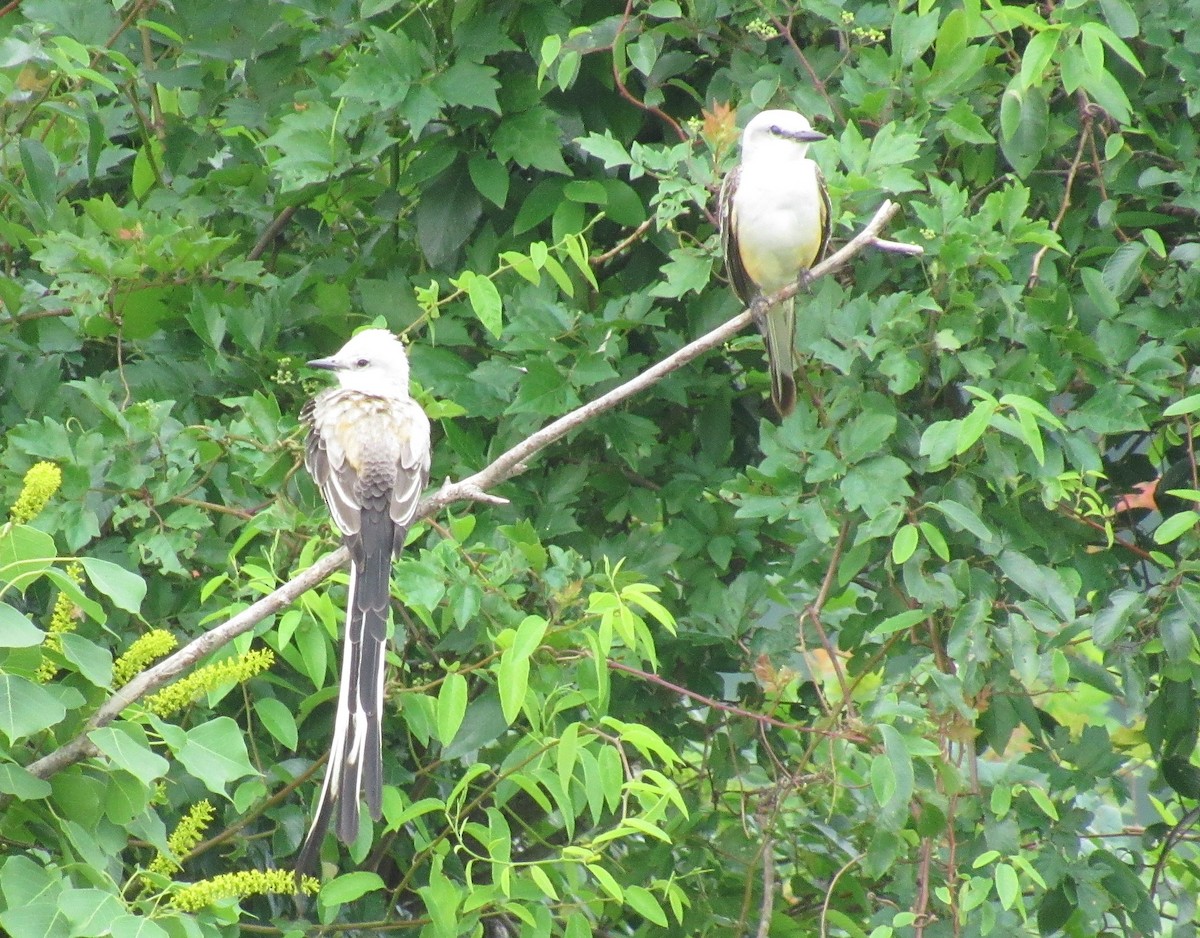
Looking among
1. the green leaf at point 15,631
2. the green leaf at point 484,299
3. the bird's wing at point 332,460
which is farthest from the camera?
the bird's wing at point 332,460

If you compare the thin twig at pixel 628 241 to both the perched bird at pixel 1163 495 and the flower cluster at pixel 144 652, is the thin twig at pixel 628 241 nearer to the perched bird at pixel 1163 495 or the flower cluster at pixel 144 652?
the perched bird at pixel 1163 495

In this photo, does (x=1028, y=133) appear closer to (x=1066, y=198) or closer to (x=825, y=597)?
(x=1066, y=198)

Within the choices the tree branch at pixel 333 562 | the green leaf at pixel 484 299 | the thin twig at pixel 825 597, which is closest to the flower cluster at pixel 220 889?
the tree branch at pixel 333 562

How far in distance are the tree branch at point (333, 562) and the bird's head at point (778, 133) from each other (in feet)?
2.29

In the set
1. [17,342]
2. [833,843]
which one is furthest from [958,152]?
[17,342]

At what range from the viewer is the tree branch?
2.67 meters

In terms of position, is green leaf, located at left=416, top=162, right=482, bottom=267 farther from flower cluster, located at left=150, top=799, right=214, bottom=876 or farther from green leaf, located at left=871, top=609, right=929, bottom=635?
→ flower cluster, located at left=150, top=799, right=214, bottom=876

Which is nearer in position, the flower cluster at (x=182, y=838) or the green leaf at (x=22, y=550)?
the green leaf at (x=22, y=550)

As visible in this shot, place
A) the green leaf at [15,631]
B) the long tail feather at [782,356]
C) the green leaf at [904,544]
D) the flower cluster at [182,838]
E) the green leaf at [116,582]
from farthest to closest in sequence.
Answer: the long tail feather at [782,356] → the green leaf at [904,544] → the flower cluster at [182,838] → the green leaf at [116,582] → the green leaf at [15,631]

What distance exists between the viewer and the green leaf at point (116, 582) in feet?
8.13

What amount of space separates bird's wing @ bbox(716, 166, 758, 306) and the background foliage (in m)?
0.10

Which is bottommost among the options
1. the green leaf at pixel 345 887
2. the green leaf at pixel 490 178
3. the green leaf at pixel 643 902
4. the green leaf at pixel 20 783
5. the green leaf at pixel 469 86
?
the green leaf at pixel 643 902

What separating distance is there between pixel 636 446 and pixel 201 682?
140 cm

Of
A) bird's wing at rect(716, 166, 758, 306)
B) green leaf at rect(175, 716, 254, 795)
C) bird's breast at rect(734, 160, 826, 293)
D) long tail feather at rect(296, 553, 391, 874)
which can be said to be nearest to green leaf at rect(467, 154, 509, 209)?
bird's wing at rect(716, 166, 758, 306)
